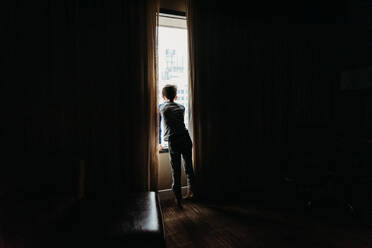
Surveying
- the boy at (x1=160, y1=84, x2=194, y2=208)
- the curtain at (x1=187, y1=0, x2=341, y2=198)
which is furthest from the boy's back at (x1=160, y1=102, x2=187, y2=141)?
the curtain at (x1=187, y1=0, x2=341, y2=198)

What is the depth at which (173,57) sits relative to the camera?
9.32 feet

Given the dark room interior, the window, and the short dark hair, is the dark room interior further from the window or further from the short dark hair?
the window

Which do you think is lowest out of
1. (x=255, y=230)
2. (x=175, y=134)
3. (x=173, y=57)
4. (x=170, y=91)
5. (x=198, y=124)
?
(x=255, y=230)

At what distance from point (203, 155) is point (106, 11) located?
1990 mm

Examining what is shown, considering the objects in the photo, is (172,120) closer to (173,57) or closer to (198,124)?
(198,124)

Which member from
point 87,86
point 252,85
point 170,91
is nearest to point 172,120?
point 170,91

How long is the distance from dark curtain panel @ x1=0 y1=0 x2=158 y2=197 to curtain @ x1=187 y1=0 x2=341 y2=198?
25.5 inches

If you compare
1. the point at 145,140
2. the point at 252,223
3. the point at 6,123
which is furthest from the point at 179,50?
the point at 252,223

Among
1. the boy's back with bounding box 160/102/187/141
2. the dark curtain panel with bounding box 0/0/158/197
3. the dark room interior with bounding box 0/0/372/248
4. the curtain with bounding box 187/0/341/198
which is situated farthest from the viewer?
the curtain with bounding box 187/0/341/198

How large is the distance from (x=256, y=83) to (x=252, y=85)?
7cm

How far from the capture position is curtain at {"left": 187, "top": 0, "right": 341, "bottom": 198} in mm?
2686

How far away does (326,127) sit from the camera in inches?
105

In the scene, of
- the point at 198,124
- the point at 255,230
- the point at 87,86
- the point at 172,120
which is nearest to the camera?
the point at 255,230

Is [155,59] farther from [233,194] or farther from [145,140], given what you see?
[233,194]
